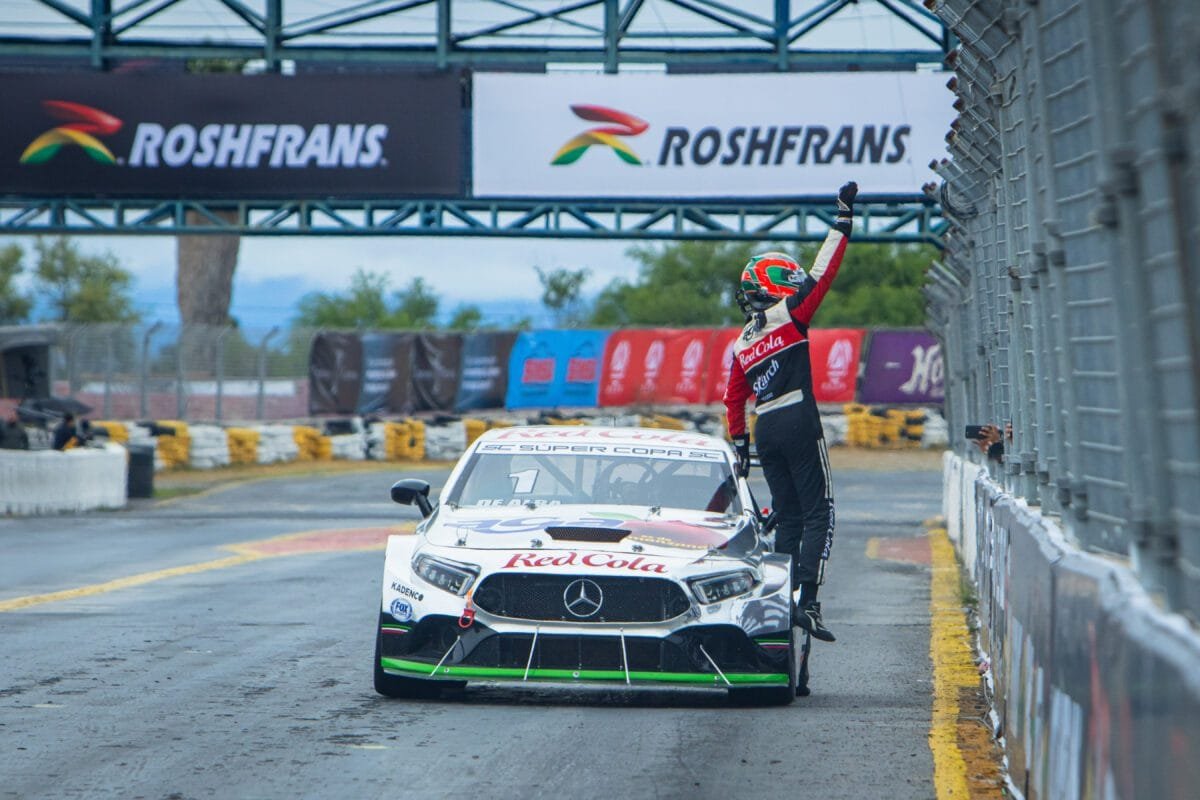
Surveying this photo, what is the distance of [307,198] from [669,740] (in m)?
21.1

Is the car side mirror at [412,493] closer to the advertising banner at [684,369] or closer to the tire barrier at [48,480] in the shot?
the tire barrier at [48,480]

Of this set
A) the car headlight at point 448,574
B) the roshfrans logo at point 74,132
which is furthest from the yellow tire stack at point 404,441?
the car headlight at point 448,574

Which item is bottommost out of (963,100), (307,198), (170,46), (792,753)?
(792,753)

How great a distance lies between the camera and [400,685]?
867 centimetres

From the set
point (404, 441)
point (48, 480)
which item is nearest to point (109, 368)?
point (404, 441)

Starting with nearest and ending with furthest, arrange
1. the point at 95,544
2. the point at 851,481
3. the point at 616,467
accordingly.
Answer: the point at 616,467, the point at 95,544, the point at 851,481

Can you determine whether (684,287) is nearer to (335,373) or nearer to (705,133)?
(335,373)

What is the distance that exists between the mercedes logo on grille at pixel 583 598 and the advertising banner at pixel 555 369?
115ft

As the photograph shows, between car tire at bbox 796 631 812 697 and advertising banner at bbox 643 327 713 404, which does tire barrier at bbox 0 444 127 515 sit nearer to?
car tire at bbox 796 631 812 697

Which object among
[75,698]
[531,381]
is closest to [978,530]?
[75,698]

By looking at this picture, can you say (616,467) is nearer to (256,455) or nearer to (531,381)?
(256,455)

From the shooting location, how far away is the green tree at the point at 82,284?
9062cm

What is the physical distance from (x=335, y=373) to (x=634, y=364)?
693cm

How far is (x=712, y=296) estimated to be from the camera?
332 feet
